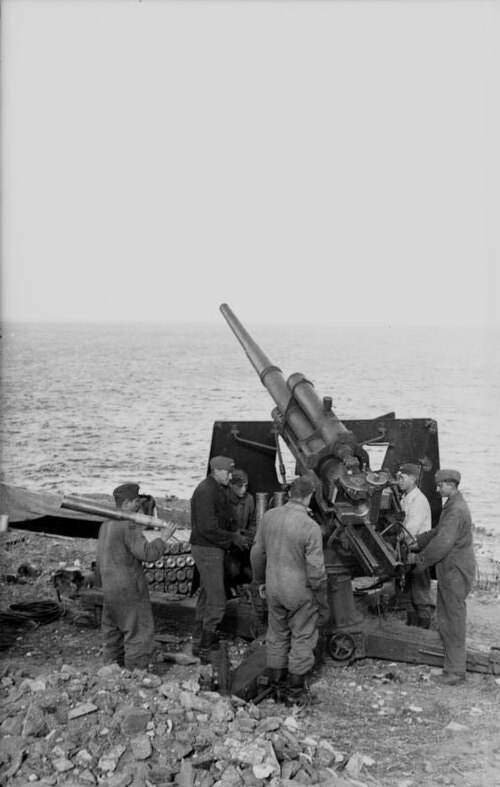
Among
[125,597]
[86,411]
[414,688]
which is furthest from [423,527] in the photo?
[86,411]

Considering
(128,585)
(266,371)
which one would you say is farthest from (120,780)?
(266,371)

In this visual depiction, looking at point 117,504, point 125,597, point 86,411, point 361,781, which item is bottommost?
point 86,411

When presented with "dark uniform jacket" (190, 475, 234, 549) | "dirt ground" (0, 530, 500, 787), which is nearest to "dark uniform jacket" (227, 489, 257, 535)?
"dark uniform jacket" (190, 475, 234, 549)

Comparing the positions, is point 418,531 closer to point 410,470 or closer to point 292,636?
point 410,470

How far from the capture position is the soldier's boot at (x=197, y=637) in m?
7.75

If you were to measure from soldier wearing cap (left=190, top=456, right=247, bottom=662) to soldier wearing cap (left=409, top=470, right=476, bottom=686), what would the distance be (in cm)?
184

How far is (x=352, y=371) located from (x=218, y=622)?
169 ft

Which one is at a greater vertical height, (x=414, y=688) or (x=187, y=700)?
(x=187, y=700)

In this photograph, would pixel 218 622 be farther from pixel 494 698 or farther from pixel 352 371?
pixel 352 371

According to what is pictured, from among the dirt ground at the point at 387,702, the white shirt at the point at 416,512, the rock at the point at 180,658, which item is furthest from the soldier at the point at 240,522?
the white shirt at the point at 416,512

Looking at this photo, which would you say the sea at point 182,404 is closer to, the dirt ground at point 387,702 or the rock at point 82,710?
the rock at point 82,710

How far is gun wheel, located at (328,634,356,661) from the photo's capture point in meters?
7.50

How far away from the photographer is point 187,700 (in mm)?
5730

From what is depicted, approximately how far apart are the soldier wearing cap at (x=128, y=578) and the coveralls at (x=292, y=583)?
0.88 metres
